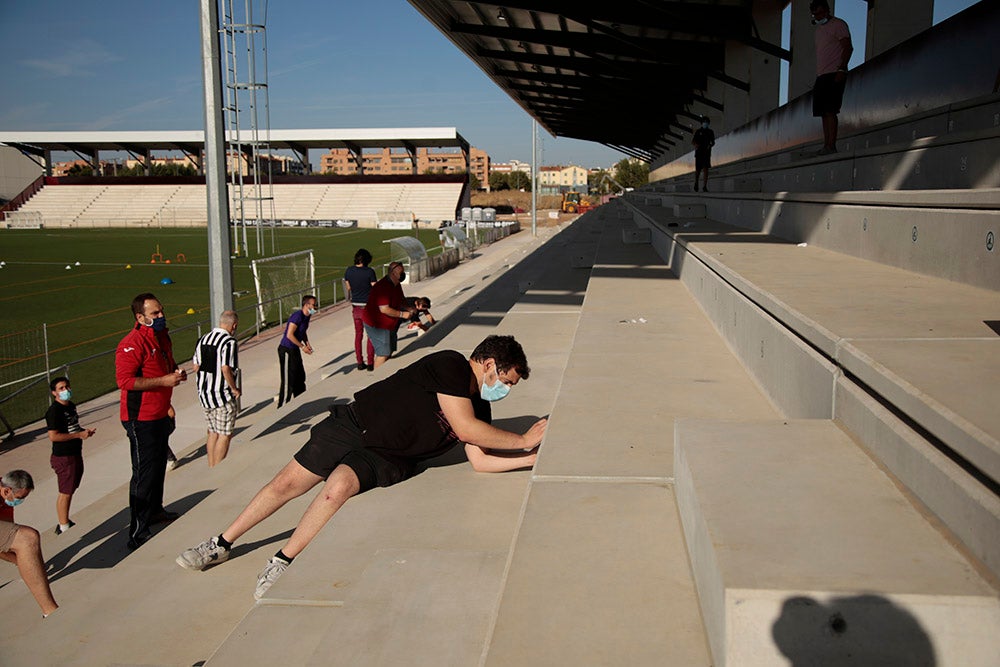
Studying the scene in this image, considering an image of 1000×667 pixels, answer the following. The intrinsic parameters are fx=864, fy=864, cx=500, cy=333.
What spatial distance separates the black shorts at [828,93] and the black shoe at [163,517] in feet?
22.3

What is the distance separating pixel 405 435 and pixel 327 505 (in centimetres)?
51

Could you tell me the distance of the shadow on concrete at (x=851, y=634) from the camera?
68.1 inches

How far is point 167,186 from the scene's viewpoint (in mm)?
90375

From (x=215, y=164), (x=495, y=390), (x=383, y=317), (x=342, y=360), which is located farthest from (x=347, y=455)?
(x=342, y=360)

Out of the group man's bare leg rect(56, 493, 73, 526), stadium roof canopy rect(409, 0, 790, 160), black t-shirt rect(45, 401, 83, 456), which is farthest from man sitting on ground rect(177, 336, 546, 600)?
stadium roof canopy rect(409, 0, 790, 160)

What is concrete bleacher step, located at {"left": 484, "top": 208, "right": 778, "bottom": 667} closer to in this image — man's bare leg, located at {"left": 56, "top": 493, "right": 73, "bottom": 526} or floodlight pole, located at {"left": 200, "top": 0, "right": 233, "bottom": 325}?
man's bare leg, located at {"left": 56, "top": 493, "right": 73, "bottom": 526}

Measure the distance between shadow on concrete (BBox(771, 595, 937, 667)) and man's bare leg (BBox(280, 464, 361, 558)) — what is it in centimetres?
280

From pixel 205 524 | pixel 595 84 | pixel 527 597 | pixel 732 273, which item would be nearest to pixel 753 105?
pixel 595 84

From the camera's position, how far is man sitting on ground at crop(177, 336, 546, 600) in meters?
4.26

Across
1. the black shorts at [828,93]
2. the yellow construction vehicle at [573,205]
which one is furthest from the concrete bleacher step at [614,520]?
the yellow construction vehicle at [573,205]

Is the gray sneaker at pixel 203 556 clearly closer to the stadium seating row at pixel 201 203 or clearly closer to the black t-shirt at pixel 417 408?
the black t-shirt at pixel 417 408

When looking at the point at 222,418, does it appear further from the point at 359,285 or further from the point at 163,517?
the point at 359,285

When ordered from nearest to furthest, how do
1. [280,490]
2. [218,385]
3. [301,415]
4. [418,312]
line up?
[280,490]
[218,385]
[301,415]
[418,312]

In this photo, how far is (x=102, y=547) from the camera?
6793 millimetres
